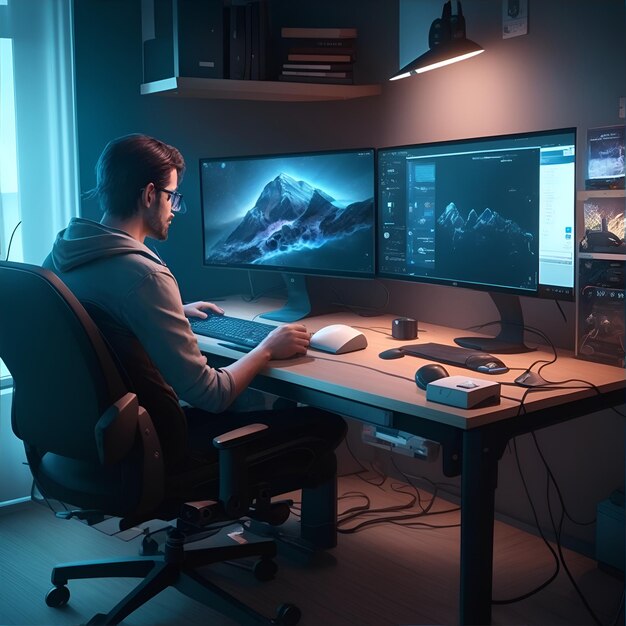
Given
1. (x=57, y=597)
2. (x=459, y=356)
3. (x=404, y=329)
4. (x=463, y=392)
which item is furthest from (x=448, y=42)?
(x=57, y=597)

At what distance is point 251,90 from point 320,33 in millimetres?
337

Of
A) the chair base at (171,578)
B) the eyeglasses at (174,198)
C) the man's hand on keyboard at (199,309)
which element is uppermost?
the eyeglasses at (174,198)

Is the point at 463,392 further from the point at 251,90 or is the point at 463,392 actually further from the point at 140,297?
the point at 251,90

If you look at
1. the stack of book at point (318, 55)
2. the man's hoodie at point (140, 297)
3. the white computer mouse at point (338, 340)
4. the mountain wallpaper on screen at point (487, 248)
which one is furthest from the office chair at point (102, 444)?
the stack of book at point (318, 55)

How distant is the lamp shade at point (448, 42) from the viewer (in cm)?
254

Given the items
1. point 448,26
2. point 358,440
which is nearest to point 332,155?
point 448,26

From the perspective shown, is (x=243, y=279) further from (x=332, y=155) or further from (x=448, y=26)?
(x=448, y=26)

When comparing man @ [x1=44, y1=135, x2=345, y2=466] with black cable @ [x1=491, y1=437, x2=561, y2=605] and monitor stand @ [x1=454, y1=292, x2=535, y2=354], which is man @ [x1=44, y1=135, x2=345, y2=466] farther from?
black cable @ [x1=491, y1=437, x2=561, y2=605]

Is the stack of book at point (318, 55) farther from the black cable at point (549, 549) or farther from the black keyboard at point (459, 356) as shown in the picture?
the black cable at point (549, 549)

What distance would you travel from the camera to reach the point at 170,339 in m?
1.95

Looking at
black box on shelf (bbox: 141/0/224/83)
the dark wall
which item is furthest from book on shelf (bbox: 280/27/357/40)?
black box on shelf (bbox: 141/0/224/83)

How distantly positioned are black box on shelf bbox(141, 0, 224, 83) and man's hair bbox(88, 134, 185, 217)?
82 centimetres

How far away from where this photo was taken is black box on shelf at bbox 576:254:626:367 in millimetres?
2164

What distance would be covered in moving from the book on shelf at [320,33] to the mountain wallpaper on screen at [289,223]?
1.99ft
